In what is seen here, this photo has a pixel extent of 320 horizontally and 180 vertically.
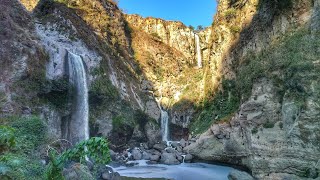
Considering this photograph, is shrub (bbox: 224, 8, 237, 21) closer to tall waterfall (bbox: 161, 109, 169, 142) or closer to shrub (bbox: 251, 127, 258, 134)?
tall waterfall (bbox: 161, 109, 169, 142)

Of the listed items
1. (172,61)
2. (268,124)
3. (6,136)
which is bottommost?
(6,136)

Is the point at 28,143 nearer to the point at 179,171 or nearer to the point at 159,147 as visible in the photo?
the point at 179,171

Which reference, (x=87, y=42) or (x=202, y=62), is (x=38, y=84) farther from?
(x=202, y=62)

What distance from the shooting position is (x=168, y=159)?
83.6 ft

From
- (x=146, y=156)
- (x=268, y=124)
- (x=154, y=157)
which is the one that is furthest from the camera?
(x=146, y=156)

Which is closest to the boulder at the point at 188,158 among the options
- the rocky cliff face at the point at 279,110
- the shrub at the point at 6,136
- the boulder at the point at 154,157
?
the rocky cliff face at the point at 279,110

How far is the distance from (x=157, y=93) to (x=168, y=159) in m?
16.8

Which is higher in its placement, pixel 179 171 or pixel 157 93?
pixel 157 93

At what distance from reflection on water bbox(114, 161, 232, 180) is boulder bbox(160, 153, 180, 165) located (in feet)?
2.45

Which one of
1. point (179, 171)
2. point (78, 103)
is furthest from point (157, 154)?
point (78, 103)

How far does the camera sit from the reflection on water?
19828 millimetres

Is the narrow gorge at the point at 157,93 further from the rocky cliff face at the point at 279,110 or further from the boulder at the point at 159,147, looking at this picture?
the boulder at the point at 159,147

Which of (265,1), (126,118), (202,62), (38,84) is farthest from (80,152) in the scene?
(202,62)

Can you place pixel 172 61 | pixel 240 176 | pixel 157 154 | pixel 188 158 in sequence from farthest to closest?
pixel 172 61
pixel 157 154
pixel 188 158
pixel 240 176
